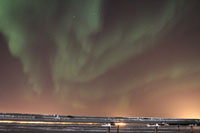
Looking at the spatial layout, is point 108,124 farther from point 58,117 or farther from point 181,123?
point 58,117

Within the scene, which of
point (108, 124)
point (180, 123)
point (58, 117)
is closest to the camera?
point (108, 124)

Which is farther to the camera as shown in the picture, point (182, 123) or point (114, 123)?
point (182, 123)

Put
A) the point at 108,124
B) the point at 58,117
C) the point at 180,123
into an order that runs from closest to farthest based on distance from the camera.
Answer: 1. the point at 108,124
2. the point at 180,123
3. the point at 58,117

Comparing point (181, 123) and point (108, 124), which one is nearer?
point (108, 124)

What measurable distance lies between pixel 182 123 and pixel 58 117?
98.3m

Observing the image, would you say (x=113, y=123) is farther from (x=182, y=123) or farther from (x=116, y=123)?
(x=182, y=123)

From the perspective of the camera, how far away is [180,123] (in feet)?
43.0

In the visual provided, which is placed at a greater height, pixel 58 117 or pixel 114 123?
pixel 58 117

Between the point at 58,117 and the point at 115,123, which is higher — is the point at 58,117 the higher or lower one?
the higher one

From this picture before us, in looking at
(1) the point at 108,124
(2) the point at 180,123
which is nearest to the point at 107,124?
(1) the point at 108,124

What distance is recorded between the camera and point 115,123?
388 inches

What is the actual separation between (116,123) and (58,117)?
331 feet

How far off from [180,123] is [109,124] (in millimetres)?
5108

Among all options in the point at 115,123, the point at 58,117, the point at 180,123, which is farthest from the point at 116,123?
the point at 58,117
